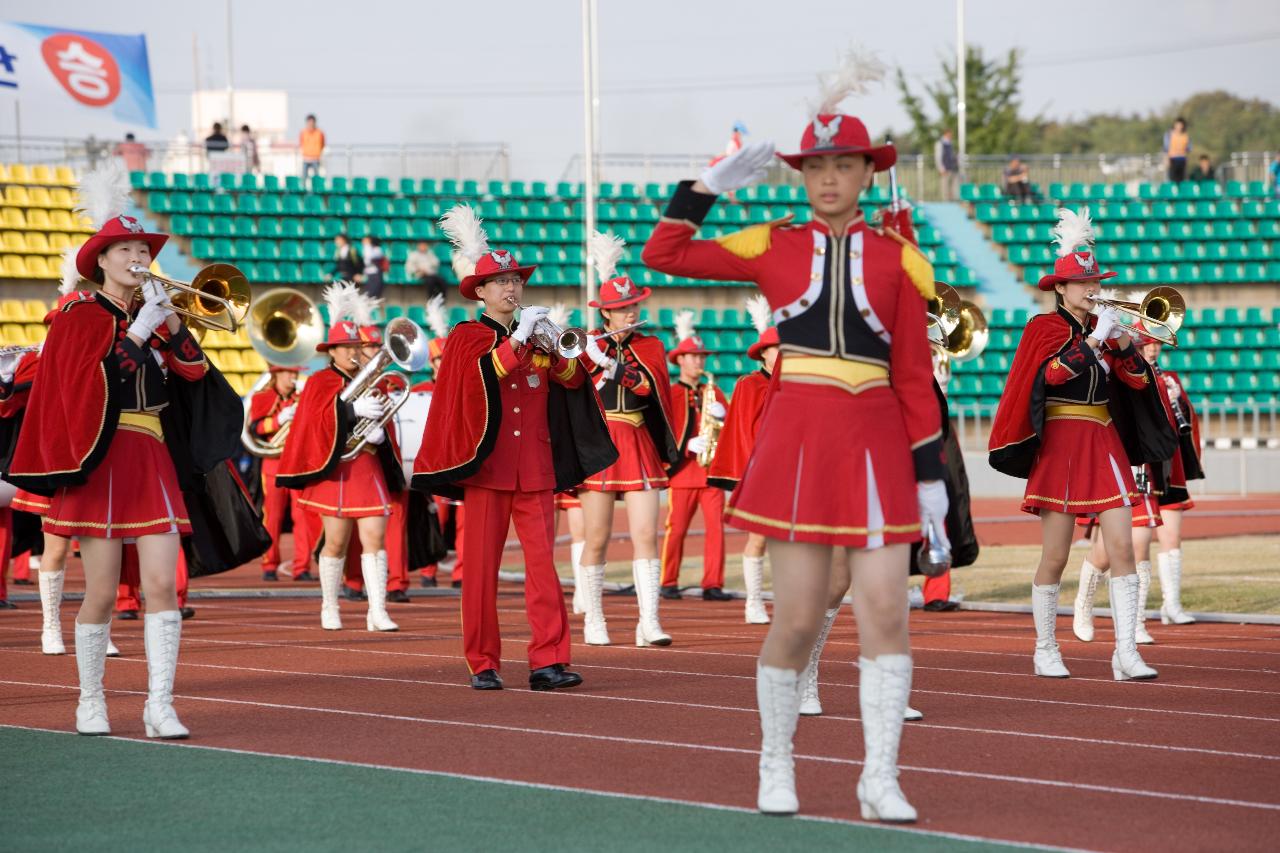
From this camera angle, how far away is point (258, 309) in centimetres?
1286

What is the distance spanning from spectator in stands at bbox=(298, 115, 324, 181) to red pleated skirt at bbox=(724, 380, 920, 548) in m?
25.1

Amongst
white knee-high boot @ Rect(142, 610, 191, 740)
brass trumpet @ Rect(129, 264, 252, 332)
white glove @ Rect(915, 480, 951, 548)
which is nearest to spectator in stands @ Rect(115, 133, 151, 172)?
brass trumpet @ Rect(129, 264, 252, 332)

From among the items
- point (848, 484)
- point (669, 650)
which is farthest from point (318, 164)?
point (848, 484)

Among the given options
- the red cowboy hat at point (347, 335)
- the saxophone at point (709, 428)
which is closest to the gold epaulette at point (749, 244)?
the red cowboy hat at point (347, 335)

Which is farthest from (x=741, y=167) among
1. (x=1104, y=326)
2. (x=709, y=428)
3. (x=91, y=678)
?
(x=709, y=428)

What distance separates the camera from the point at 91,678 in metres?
6.93

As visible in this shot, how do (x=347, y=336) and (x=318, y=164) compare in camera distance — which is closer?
(x=347, y=336)

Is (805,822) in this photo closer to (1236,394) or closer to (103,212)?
(103,212)

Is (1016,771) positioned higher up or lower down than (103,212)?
lower down

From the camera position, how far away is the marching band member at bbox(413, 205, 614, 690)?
27.0 ft

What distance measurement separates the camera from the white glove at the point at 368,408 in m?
11.0

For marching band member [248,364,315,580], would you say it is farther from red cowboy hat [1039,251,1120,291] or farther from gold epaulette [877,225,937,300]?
gold epaulette [877,225,937,300]

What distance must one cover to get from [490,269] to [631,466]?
7.25ft

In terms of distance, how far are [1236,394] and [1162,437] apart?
72.5 ft
